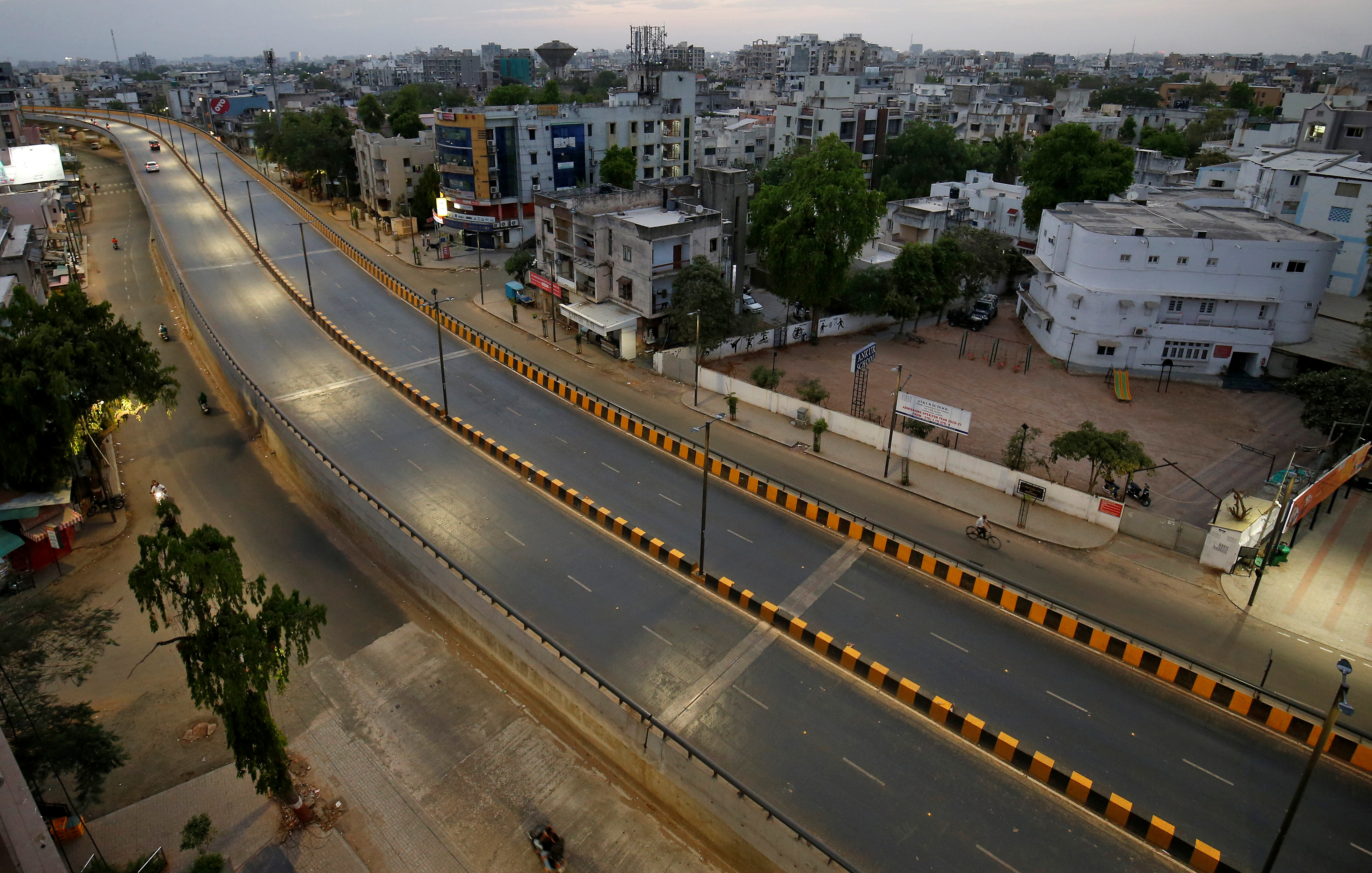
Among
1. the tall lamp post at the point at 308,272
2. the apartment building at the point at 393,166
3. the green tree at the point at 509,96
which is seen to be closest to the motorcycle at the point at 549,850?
the tall lamp post at the point at 308,272

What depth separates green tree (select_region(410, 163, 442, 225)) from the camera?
74.3m

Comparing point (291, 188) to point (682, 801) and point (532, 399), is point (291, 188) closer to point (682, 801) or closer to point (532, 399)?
point (532, 399)

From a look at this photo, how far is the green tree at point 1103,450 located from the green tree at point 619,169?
1955 inches

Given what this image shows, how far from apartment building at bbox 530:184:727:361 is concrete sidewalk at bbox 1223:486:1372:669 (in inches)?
1233

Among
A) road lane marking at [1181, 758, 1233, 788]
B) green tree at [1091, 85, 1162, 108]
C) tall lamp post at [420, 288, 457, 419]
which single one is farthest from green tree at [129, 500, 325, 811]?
green tree at [1091, 85, 1162, 108]

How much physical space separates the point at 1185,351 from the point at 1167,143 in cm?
6587

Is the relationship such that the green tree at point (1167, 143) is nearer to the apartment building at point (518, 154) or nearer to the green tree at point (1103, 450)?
the apartment building at point (518, 154)

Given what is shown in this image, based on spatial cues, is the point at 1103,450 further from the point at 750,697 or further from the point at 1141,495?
the point at 750,697

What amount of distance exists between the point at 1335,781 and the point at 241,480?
4131cm

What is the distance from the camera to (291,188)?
328 ft

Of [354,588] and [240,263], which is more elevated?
[240,263]

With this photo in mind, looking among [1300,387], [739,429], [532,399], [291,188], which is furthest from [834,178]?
[291,188]

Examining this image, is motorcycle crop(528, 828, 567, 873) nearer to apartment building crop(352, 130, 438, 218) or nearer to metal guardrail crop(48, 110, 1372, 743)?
metal guardrail crop(48, 110, 1372, 743)

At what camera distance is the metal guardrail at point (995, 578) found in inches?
853
